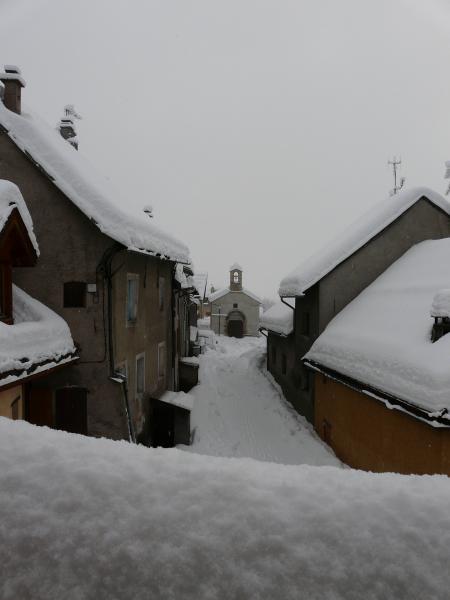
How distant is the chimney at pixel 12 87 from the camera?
10.6 meters

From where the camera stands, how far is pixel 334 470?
5.72 ft

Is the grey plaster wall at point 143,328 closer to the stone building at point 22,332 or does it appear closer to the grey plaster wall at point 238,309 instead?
the stone building at point 22,332

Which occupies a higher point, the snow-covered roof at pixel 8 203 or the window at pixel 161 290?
the snow-covered roof at pixel 8 203

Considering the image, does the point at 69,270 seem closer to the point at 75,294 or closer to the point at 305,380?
the point at 75,294

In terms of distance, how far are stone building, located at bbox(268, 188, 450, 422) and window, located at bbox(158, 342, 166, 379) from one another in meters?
5.37

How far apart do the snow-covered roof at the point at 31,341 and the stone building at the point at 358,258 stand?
8484 mm

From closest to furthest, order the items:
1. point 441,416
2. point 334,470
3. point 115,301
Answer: point 334,470
point 441,416
point 115,301

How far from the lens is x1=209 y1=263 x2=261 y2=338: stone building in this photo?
45.9 m

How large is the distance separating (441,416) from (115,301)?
7.93m

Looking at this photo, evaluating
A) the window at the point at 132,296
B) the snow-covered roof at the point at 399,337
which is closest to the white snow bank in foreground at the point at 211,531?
the snow-covered roof at the point at 399,337

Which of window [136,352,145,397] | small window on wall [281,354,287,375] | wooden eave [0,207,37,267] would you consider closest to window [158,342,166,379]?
window [136,352,145,397]

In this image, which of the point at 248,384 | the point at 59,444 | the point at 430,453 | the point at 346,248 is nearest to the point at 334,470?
the point at 59,444

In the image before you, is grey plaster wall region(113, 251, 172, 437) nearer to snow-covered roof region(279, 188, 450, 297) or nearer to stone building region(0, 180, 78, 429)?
stone building region(0, 180, 78, 429)

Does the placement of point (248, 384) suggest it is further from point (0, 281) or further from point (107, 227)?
Result: point (0, 281)
